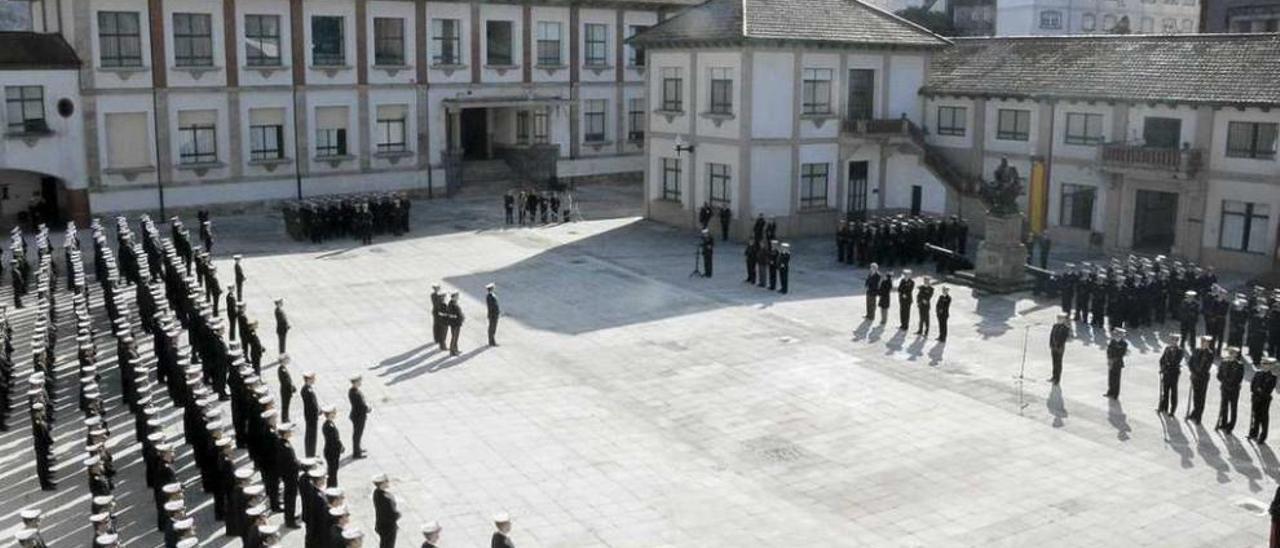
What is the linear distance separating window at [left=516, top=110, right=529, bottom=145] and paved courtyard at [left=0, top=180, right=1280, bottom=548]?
21.4 m

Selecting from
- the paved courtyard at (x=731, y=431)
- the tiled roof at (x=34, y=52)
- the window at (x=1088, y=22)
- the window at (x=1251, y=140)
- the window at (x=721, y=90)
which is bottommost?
the paved courtyard at (x=731, y=431)

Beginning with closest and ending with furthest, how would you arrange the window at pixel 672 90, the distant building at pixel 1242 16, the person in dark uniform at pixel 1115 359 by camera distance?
1. the person in dark uniform at pixel 1115 359
2. the window at pixel 672 90
3. the distant building at pixel 1242 16

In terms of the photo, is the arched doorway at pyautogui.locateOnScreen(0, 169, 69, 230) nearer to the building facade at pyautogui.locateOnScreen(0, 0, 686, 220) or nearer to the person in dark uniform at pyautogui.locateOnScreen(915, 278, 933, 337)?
the building facade at pyautogui.locateOnScreen(0, 0, 686, 220)

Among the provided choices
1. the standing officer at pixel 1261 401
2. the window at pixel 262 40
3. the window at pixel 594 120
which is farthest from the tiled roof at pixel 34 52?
the standing officer at pixel 1261 401

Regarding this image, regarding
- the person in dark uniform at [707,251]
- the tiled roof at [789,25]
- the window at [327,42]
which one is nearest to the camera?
the person in dark uniform at [707,251]

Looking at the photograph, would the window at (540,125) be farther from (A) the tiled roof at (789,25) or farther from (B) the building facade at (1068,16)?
(B) the building facade at (1068,16)

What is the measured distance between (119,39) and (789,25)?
2254 cm

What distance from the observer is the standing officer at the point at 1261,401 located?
17812 millimetres

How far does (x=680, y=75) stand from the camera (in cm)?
3944

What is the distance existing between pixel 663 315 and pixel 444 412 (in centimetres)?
849

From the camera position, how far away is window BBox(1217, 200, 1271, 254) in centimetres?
3206

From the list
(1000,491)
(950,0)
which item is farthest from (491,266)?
(950,0)

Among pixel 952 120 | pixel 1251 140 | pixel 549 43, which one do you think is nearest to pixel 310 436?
pixel 1251 140

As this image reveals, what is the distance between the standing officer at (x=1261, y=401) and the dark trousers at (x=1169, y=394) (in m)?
1.32
